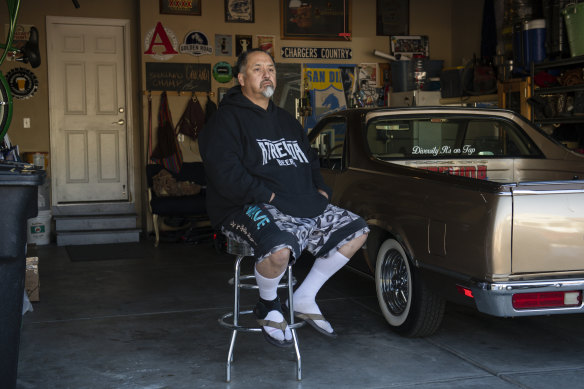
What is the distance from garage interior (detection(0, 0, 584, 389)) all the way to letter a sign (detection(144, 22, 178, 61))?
29 millimetres

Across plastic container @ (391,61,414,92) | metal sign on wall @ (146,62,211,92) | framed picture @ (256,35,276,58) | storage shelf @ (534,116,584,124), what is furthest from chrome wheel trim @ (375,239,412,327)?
framed picture @ (256,35,276,58)

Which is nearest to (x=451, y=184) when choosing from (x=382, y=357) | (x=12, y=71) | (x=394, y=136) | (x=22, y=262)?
(x=382, y=357)

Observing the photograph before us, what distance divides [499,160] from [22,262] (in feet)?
10.9

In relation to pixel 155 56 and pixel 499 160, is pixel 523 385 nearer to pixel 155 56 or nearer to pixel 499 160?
pixel 499 160

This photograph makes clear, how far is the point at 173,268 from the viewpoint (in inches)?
257

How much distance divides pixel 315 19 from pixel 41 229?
4.50 metres

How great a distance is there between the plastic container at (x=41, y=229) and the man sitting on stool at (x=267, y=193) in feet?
16.9

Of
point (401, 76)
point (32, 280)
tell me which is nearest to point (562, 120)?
point (401, 76)

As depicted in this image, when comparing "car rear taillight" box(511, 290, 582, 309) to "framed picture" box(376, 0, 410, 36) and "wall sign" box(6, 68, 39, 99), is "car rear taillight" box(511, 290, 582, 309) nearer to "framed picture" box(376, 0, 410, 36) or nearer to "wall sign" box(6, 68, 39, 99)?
"framed picture" box(376, 0, 410, 36)

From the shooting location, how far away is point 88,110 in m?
8.84

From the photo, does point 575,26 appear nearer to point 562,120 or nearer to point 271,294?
point 562,120

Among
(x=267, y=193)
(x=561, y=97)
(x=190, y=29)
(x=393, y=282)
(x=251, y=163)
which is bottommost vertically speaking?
(x=393, y=282)

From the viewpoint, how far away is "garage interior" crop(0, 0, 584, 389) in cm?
345

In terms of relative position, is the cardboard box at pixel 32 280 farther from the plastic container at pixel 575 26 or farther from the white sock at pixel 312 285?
the plastic container at pixel 575 26
